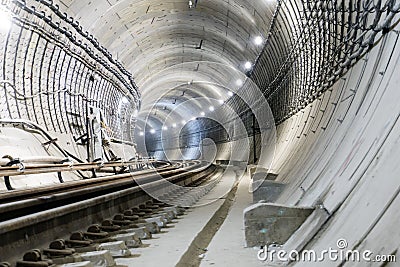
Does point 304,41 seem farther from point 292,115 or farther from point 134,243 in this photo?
point 134,243

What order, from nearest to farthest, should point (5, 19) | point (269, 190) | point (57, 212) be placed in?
point (57, 212) < point (269, 190) < point (5, 19)

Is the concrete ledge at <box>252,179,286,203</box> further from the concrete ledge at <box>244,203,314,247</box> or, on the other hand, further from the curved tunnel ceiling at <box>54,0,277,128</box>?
the curved tunnel ceiling at <box>54,0,277,128</box>

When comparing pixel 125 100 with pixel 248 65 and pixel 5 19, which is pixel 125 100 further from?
pixel 5 19

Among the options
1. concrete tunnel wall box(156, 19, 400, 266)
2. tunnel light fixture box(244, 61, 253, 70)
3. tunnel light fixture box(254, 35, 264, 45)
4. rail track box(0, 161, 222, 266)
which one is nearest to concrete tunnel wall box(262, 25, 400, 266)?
concrete tunnel wall box(156, 19, 400, 266)

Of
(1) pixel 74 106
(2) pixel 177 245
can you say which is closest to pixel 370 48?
(2) pixel 177 245

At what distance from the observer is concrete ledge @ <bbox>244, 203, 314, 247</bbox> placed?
3.97 m

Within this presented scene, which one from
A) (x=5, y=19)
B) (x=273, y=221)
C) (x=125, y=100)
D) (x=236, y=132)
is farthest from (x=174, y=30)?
(x=273, y=221)

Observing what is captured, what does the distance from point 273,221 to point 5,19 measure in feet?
22.4

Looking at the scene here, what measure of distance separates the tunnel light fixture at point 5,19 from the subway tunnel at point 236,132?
60 millimetres

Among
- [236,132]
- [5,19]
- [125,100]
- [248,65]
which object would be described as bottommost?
[236,132]

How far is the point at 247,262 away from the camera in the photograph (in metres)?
3.90

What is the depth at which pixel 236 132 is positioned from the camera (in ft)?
88.8

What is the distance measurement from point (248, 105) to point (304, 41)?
43.0 ft

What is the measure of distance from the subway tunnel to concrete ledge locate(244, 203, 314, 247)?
0.04 feet
